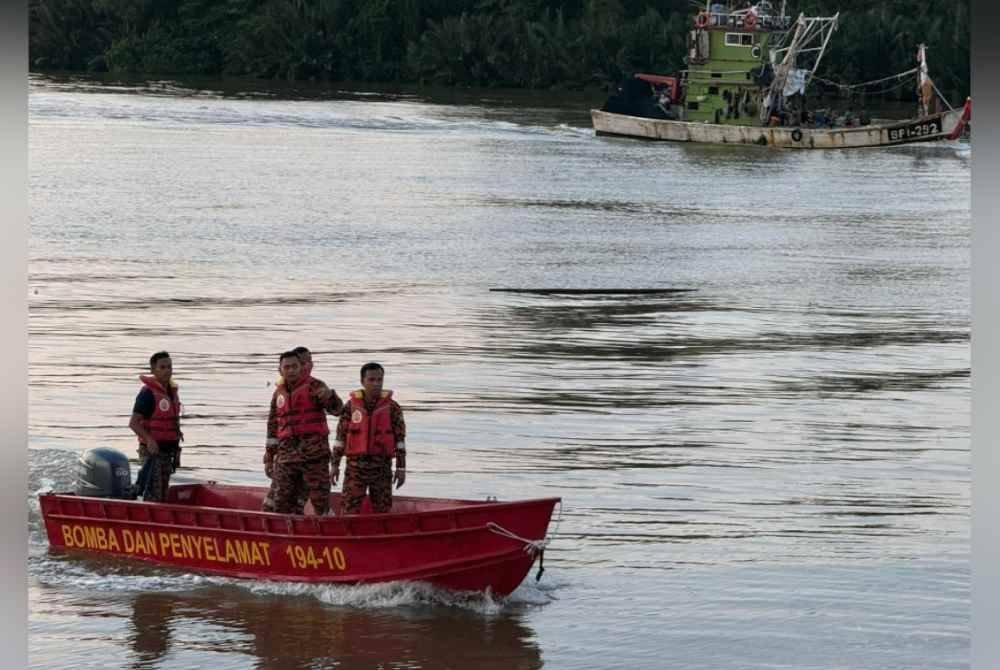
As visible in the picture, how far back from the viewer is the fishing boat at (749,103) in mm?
57906

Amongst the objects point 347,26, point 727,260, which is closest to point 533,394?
point 727,260

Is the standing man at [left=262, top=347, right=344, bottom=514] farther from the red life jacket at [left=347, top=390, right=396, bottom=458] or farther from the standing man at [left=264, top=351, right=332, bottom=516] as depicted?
the red life jacket at [left=347, top=390, right=396, bottom=458]

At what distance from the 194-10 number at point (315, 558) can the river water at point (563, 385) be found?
20cm

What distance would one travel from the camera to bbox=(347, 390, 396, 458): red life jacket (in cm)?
1280

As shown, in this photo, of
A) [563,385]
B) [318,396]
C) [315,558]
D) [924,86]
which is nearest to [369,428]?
[318,396]

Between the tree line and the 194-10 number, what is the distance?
63757 millimetres

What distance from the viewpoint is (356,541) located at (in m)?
12.8

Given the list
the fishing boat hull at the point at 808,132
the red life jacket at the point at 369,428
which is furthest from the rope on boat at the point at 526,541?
the fishing boat hull at the point at 808,132

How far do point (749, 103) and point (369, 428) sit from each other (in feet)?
163

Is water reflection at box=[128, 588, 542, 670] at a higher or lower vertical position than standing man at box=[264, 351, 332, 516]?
lower

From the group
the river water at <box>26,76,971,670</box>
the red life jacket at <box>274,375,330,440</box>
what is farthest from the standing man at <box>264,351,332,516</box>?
the river water at <box>26,76,971,670</box>

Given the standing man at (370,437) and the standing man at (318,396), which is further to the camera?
the standing man at (318,396)

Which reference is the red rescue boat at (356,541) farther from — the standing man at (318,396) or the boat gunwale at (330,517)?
the standing man at (318,396)

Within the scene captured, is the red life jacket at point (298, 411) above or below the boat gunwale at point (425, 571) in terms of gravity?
above
